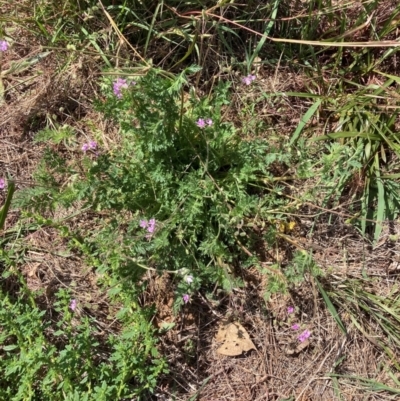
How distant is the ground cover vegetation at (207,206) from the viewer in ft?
7.75

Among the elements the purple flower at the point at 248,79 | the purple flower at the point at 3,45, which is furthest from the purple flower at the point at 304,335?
the purple flower at the point at 3,45

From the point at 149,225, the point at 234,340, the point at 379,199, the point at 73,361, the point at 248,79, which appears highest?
the point at 248,79

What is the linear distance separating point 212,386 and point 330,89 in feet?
5.29

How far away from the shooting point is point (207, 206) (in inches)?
96.3

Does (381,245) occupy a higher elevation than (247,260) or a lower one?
lower

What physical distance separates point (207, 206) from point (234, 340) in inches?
27.2

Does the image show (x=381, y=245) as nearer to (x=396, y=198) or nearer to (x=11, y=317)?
(x=396, y=198)

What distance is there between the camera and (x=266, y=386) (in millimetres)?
2598

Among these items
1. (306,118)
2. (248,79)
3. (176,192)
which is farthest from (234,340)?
(248,79)

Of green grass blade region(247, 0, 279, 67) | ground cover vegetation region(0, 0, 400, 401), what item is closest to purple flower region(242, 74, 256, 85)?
ground cover vegetation region(0, 0, 400, 401)

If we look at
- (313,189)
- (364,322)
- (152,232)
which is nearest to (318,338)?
(364,322)

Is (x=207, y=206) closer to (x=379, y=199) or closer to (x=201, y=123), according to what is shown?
(x=201, y=123)

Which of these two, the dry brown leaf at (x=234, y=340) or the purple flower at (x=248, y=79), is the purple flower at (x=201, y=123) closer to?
the purple flower at (x=248, y=79)

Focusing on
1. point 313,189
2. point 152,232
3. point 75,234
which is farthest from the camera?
point 75,234
